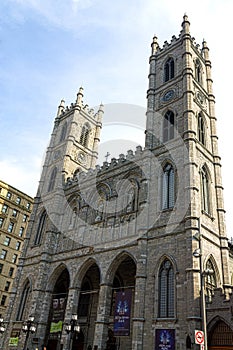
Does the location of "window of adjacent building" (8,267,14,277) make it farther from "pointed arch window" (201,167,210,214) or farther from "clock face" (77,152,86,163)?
"pointed arch window" (201,167,210,214)

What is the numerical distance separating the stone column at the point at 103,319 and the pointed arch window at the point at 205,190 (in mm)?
9589

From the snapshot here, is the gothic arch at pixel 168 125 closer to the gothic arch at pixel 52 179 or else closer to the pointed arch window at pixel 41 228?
the gothic arch at pixel 52 179

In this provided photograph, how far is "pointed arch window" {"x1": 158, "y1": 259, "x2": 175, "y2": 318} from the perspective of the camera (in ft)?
70.7

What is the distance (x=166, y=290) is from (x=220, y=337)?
175 inches

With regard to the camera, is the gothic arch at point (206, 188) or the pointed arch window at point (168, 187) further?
the gothic arch at point (206, 188)

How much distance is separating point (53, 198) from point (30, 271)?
800cm

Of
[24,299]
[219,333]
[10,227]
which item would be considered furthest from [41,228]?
[219,333]

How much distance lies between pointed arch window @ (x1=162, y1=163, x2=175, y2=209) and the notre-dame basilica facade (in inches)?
3.5

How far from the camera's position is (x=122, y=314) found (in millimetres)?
23547

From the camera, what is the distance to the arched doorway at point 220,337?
18.6 m

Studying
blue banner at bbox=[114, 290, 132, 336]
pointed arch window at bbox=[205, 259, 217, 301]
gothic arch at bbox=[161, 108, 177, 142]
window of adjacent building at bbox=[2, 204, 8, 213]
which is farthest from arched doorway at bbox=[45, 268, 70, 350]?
window of adjacent building at bbox=[2, 204, 8, 213]

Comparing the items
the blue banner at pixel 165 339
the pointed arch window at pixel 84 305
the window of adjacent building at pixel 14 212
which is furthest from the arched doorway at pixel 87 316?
the window of adjacent building at pixel 14 212

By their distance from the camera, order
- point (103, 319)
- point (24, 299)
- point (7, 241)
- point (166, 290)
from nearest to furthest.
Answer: point (166, 290)
point (103, 319)
point (24, 299)
point (7, 241)

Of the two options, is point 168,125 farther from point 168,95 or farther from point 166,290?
point 166,290
